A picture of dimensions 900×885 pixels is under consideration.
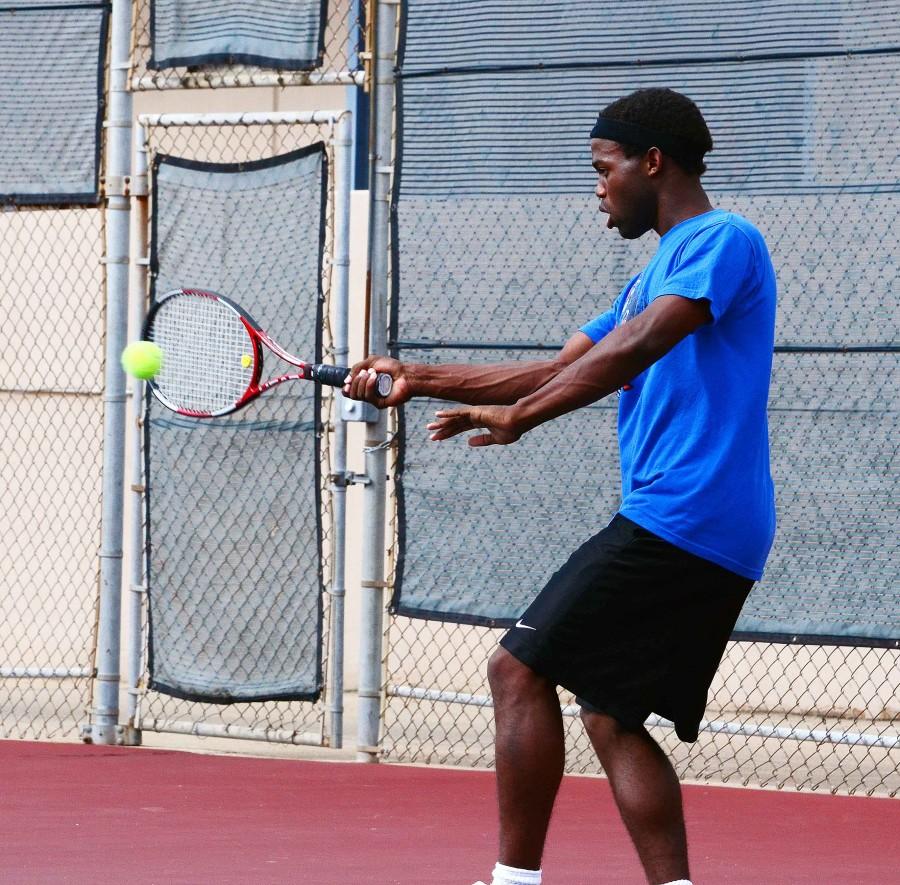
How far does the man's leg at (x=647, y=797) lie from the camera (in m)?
3.94

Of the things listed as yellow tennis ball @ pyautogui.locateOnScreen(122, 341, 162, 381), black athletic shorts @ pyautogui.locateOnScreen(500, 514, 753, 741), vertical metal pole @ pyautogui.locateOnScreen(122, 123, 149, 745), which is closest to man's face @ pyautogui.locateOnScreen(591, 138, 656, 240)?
black athletic shorts @ pyautogui.locateOnScreen(500, 514, 753, 741)

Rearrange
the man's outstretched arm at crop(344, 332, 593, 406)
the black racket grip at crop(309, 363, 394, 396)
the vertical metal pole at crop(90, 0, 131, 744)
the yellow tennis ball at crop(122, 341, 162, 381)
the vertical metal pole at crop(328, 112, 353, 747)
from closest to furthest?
the man's outstretched arm at crop(344, 332, 593, 406) → the black racket grip at crop(309, 363, 394, 396) → the yellow tennis ball at crop(122, 341, 162, 381) → the vertical metal pole at crop(328, 112, 353, 747) → the vertical metal pole at crop(90, 0, 131, 744)

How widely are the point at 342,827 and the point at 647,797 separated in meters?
2.12

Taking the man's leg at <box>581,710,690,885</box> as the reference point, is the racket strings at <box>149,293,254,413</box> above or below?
above

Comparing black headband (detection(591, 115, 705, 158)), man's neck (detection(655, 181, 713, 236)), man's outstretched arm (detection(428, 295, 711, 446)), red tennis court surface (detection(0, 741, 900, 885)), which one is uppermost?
black headband (detection(591, 115, 705, 158))

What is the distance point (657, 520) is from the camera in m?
3.94

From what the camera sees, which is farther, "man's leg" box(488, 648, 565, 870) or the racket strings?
the racket strings

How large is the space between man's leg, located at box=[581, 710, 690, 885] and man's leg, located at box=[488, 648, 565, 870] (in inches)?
4.5

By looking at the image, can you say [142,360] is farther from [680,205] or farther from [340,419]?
[680,205]

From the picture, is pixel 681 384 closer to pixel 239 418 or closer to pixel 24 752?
pixel 239 418

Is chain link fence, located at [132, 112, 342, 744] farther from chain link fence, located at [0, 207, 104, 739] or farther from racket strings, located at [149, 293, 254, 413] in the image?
chain link fence, located at [0, 207, 104, 739]

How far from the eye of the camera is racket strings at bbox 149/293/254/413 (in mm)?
6031

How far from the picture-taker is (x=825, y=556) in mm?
6250

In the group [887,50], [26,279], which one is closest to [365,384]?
[887,50]
